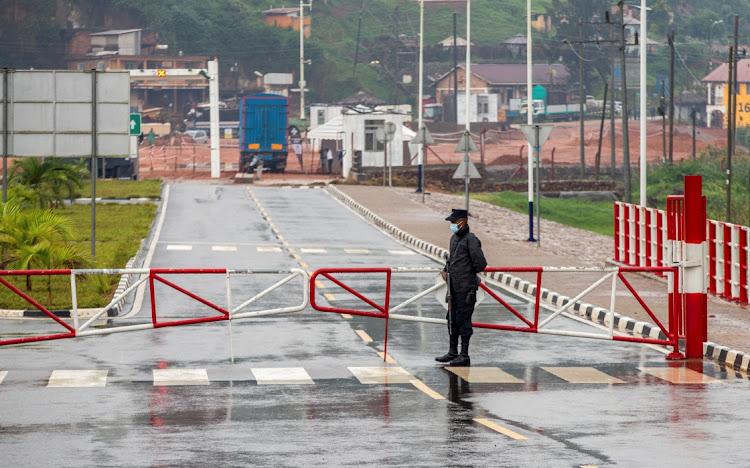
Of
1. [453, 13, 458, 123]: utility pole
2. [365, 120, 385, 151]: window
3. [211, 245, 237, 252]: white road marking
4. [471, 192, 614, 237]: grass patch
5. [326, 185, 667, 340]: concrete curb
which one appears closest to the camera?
[326, 185, 667, 340]: concrete curb

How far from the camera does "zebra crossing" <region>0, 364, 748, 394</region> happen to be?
14.4 m

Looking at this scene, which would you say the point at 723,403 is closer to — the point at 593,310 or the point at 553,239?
the point at 593,310

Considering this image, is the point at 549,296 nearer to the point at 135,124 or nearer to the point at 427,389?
the point at 427,389

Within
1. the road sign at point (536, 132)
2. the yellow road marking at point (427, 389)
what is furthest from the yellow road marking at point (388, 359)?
the road sign at point (536, 132)

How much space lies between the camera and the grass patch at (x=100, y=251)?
22250 mm

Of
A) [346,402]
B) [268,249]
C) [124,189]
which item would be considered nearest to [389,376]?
[346,402]

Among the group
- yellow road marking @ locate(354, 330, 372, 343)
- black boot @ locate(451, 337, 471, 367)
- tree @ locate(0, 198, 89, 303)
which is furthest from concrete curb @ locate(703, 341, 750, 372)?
tree @ locate(0, 198, 89, 303)

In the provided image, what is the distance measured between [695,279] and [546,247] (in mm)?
19293

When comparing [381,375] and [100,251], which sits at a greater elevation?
[100,251]

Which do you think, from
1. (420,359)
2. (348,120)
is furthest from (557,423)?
(348,120)

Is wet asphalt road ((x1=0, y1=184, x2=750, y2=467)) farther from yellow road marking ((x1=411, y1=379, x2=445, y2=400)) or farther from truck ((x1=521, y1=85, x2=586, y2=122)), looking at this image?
truck ((x1=521, y1=85, x2=586, y2=122))

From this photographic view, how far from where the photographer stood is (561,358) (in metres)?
16.6

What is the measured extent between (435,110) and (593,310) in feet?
321

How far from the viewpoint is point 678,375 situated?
15.1 meters
